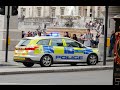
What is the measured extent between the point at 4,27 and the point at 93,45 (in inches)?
453

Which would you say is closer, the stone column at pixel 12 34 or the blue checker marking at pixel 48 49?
the blue checker marking at pixel 48 49

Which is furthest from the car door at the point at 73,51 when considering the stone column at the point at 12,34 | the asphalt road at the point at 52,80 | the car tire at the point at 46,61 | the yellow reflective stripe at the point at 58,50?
the stone column at the point at 12,34

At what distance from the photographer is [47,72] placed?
1695cm

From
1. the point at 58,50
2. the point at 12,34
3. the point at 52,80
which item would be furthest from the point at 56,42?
the point at 12,34

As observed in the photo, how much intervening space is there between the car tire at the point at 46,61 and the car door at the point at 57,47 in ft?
0.96

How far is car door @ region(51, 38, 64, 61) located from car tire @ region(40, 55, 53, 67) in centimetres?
29

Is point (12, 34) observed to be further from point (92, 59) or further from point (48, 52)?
point (48, 52)

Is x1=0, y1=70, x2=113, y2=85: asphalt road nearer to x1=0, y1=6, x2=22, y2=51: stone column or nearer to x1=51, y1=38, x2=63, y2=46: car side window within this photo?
x1=51, y1=38, x2=63, y2=46: car side window

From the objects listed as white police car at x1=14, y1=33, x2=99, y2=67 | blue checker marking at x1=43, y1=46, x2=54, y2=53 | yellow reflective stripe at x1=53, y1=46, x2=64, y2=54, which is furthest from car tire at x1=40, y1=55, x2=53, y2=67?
yellow reflective stripe at x1=53, y1=46, x2=64, y2=54

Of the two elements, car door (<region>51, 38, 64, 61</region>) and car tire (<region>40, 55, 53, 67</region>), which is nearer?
car tire (<region>40, 55, 53, 67</region>)

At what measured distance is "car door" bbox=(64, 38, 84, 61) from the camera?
65.0ft

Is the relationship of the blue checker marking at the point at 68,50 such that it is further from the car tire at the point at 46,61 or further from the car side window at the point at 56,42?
the car tire at the point at 46,61

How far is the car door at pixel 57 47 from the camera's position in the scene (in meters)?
19.4
